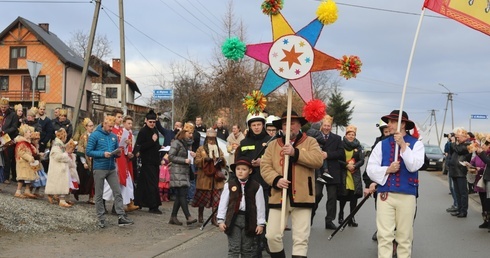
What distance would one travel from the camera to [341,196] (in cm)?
1281

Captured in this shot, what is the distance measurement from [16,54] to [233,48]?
57.6 m

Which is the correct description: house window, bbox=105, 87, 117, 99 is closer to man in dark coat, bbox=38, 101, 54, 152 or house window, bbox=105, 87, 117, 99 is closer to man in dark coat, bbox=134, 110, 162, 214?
man in dark coat, bbox=38, 101, 54, 152

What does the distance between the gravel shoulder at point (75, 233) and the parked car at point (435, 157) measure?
27.9m

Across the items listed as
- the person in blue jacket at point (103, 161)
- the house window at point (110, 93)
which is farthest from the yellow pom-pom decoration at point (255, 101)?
the house window at point (110, 93)

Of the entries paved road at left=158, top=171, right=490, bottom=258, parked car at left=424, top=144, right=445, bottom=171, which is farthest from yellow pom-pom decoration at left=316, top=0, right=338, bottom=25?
parked car at left=424, top=144, right=445, bottom=171

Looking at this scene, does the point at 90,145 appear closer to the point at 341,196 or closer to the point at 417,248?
the point at 341,196

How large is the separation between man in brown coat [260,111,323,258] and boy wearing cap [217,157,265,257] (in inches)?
6.8

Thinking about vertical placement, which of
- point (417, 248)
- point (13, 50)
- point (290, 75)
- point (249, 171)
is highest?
point (13, 50)

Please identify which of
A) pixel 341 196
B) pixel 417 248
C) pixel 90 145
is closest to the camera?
pixel 417 248

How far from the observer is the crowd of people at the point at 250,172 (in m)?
7.64

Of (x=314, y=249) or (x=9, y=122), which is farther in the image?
(x=9, y=122)

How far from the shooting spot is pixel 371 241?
11297 millimetres

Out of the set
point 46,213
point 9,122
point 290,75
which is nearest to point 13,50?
point 9,122

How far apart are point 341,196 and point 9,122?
26.1 feet
